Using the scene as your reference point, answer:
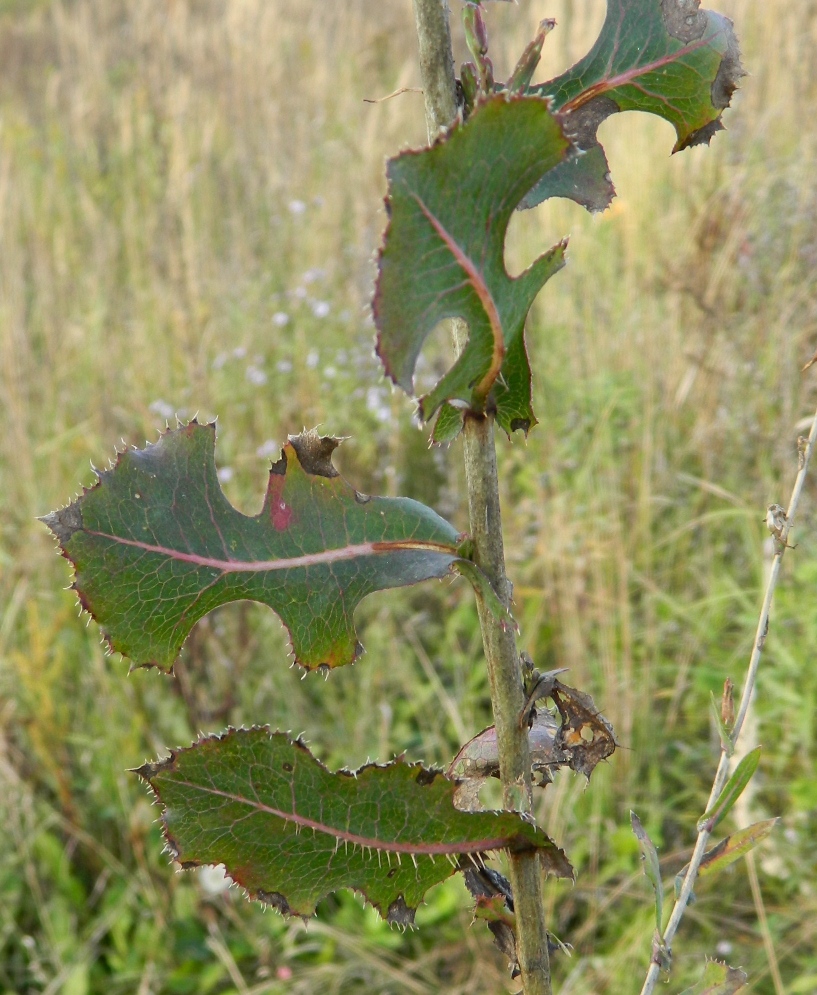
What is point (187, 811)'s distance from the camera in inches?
19.9

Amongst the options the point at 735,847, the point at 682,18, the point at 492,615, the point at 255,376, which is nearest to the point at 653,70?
the point at 682,18

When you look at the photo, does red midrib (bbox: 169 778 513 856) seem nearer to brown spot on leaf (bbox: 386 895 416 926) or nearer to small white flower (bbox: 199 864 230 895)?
brown spot on leaf (bbox: 386 895 416 926)

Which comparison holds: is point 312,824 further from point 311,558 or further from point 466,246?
point 466,246

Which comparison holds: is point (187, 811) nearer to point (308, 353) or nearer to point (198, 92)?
point (308, 353)

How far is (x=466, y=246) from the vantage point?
1.36 feet

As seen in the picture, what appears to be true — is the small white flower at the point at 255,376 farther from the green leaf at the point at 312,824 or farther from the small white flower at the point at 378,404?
the green leaf at the point at 312,824

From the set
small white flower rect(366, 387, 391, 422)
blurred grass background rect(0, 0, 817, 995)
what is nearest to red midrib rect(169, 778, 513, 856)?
blurred grass background rect(0, 0, 817, 995)

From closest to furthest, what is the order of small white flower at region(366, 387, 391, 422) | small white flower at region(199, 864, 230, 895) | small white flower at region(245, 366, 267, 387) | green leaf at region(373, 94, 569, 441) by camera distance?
green leaf at region(373, 94, 569, 441), small white flower at region(199, 864, 230, 895), small white flower at region(366, 387, 391, 422), small white flower at region(245, 366, 267, 387)

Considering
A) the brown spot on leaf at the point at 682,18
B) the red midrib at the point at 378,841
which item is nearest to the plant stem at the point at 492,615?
the red midrib at the point at 378,841

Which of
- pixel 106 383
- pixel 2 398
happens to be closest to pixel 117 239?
pixel 106 383

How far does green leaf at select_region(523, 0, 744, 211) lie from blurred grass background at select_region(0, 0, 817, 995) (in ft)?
4.30

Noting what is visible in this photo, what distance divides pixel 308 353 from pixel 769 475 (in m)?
1.45

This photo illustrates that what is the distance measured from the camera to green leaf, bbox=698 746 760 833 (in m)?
0.52

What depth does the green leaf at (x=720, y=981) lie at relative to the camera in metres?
0.53
